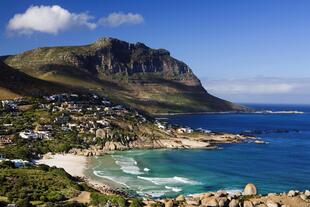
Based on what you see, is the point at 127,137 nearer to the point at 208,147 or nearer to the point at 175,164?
the point at 208,147

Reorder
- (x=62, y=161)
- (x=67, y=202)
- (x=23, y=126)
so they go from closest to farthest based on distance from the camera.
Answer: (x=67, y=202), (x=62, y=161), (x=23, y=126)

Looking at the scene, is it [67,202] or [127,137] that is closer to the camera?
[67,202]

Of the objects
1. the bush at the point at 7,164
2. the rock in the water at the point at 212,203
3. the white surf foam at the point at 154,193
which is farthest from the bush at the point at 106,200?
the bush at the point at 7,164

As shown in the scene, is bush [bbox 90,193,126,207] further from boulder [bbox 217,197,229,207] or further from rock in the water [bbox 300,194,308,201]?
rock in the water [bbox 300,194,308,201]

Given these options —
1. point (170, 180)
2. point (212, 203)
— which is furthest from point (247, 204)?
point (170, 180)

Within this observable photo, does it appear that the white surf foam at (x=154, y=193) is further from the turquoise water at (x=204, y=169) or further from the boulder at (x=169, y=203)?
the boulder at (x=169, y=203)

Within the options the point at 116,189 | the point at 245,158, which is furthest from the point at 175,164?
the point at 116,189
